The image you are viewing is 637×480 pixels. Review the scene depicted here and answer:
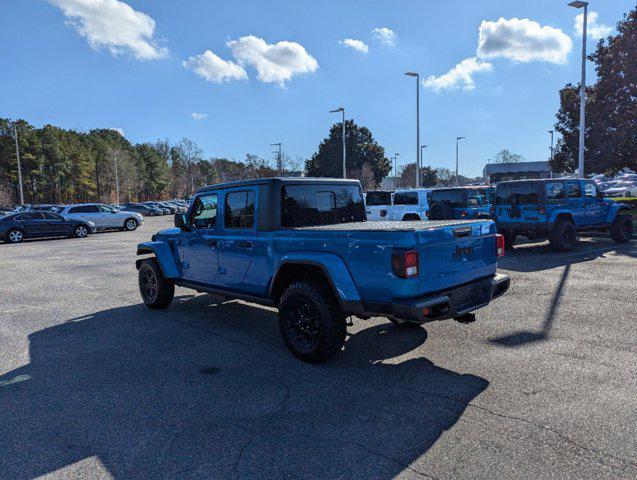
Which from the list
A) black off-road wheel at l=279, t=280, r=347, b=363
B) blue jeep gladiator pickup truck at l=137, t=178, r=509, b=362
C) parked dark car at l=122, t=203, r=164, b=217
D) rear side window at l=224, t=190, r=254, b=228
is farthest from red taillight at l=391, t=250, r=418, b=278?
parked dark car at l=122, t=203, r=164, b=217

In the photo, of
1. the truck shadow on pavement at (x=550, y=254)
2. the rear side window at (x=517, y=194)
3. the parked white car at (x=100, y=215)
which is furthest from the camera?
the parked white car at (x=100, y=215)

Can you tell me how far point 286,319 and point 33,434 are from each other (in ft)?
7.91

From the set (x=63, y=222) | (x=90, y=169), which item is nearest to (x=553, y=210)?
(x=63, y=222)

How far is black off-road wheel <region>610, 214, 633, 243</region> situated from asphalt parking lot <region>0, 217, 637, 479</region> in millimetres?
7778

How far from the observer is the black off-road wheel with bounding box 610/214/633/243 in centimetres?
1330

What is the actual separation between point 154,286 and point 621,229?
13.2 meters

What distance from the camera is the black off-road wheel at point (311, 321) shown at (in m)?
4.41

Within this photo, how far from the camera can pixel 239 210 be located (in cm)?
562

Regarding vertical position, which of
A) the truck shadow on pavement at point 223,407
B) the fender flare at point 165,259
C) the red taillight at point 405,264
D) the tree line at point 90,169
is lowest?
the truck shadow on pavement at point 223,407

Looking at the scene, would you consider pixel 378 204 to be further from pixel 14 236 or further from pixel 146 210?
pixel 146 210

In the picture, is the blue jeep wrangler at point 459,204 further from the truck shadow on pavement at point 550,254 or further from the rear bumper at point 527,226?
the rear bumper at point 527,226

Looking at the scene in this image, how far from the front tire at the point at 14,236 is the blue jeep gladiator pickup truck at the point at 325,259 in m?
19.2

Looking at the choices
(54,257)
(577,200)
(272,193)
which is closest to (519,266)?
(577,200)

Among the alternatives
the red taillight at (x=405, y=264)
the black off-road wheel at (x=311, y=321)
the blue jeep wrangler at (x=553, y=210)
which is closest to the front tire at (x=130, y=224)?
the blue jeep wrangler at (x=553, y=210)
